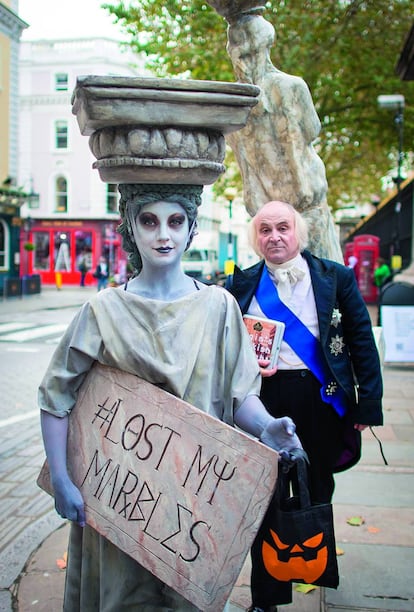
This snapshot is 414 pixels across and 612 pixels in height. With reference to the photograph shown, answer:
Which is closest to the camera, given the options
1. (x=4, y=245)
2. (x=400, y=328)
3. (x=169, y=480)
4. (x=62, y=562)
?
(x=169, y=480)

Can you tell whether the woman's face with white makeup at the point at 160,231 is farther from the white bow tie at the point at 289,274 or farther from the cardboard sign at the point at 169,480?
the white bow tie at the point at 289,274

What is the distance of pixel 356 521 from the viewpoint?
4.15 meters

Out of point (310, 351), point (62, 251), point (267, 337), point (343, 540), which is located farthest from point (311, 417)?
point (62, 251)

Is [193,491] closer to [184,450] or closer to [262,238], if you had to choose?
[184,450]

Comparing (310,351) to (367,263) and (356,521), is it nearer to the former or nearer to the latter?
(356,521)

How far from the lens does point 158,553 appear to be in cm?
194

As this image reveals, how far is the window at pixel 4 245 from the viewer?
2851 centimetres

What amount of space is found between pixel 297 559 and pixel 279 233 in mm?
1492

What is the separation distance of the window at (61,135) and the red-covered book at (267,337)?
134 feet

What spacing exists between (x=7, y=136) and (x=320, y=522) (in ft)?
93.5

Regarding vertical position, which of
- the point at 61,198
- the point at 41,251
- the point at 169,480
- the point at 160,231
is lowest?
the point at 169,480

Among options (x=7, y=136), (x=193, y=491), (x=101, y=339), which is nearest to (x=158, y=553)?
(x=193, y=491)

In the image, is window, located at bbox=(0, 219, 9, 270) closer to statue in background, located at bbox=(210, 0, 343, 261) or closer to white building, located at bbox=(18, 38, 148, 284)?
white building, located at bbox=(18, 38, 148, 284)

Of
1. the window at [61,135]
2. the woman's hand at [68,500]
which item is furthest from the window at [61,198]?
the woman's hand at [68,500]
